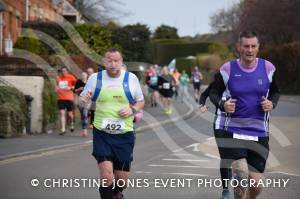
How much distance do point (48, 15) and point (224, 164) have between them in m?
35.1

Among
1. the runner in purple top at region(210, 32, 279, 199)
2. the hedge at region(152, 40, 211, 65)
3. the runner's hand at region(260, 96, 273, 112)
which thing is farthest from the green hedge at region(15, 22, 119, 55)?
the hedge at region(152, 40, 211, 65)

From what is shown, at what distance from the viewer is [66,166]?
12.9 meters

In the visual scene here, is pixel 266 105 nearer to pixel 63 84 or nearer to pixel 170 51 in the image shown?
pixel 63 84

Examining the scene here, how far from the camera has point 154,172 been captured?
12.0m

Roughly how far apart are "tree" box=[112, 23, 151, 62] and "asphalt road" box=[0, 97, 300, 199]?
14.6 m

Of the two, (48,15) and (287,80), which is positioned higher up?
(48,15)

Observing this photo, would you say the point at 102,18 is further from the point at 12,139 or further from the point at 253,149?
the point at 253,149

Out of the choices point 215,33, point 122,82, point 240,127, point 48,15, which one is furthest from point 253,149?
point 215,33

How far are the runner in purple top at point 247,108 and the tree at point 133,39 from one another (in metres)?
25.1

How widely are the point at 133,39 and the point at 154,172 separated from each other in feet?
72.2

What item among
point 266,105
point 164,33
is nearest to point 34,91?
point 266,105

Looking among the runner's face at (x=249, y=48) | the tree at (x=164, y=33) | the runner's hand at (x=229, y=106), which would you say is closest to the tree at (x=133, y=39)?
the runner's face at (x=249, y=48)

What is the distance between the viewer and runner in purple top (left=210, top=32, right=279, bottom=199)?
7609mm

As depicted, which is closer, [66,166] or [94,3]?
[66,166]
